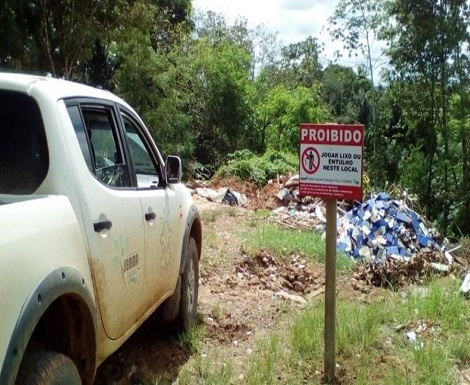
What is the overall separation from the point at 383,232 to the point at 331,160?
22.8 feet

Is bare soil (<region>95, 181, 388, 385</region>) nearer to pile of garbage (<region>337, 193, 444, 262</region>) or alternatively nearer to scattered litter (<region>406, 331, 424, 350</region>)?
scattered litter (<region>406, 331, 424, 350</region>)

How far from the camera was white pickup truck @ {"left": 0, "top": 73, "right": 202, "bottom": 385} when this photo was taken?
2336mm

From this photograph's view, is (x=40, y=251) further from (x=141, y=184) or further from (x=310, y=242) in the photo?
(x=310, y=242)

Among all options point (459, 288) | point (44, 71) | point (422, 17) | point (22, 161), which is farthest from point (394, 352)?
point (422, 17)

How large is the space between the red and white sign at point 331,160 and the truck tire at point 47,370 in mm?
2111

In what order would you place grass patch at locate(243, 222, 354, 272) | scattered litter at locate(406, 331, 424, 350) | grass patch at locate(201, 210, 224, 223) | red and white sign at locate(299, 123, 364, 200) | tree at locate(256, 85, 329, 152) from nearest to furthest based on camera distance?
red and white sign at locate(299, 123, 364, 200), scattered litter at locate(406, 331, 424, 350), grass patch at locate(243, 222, 354, 272), grass patch at locate(201, 210, 224, 223), tree at locate(256, 85, 329, 152)

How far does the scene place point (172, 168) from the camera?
462 centimetres

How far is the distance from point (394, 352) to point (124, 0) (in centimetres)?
1213

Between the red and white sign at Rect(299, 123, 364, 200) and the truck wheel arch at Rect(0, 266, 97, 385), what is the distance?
187cm

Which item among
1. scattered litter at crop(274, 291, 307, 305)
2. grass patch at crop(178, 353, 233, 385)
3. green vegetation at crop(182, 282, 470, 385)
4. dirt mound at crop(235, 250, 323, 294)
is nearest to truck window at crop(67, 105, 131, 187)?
grass patch at crop(178, 353, 233, 385)

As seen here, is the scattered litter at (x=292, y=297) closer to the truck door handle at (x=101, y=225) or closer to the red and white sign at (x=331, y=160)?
the red and white sign at (x=331, y=160)

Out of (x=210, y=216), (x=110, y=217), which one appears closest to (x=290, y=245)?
(x=210, y=216)

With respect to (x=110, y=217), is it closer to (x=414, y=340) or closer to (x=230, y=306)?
(x=414, y=340)

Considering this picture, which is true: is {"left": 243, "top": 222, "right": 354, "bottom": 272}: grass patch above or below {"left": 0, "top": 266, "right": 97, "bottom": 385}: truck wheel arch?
below
